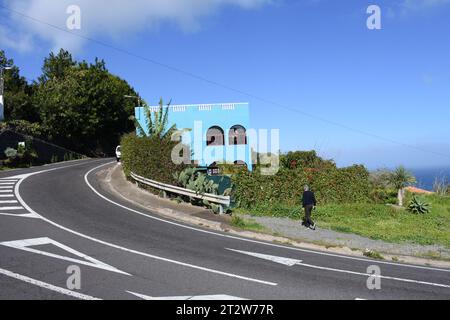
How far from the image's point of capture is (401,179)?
22.7 metres

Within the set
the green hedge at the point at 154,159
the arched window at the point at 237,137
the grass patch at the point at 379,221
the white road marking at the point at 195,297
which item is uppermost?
the arched window at the point at 237,137

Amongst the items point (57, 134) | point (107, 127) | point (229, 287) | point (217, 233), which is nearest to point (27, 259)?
point (229, 287)

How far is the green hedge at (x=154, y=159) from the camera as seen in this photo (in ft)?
67.6

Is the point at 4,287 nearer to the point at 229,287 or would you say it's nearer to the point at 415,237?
the point at 229,287

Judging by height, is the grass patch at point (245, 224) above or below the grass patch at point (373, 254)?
above

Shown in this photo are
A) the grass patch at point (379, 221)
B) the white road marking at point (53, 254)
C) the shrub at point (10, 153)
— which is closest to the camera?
the white road marking at point (53, 254)

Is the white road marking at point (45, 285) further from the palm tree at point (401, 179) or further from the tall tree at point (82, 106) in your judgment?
the tall tree at point (82, 106)

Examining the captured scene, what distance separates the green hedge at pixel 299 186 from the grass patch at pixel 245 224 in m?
3.31

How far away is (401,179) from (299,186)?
20.0ft

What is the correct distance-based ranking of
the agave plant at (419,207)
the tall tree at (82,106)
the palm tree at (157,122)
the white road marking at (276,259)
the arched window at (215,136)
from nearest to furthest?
the white road marking at (276,259) < the agave plant at (419,207) < the palm tree at (157,122) < the arched window at (215,136) < the tall tree at (82,106)

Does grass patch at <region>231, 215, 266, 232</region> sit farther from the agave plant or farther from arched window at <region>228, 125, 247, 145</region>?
arched window at <region>228, 125, 247, 145</region>

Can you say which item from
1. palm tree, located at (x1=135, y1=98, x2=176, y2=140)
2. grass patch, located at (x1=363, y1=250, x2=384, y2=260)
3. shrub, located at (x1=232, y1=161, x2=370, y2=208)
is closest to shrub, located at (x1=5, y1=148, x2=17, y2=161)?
palm tree, located at (x1=135, y1=98, x2=176, y2=140)

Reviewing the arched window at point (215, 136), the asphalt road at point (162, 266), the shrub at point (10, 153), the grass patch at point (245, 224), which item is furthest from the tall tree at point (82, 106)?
the grass patch at point (245, 224)

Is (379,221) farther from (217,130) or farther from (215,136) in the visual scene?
(217,130)
